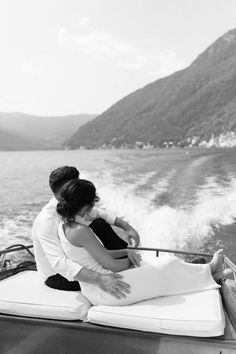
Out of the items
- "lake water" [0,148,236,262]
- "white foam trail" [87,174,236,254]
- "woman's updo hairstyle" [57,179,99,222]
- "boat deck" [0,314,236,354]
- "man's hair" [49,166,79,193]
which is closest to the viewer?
"boat deck" [0,314,236,354]

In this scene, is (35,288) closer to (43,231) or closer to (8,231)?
(43,231)

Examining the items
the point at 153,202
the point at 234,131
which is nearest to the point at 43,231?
the point at 153,202

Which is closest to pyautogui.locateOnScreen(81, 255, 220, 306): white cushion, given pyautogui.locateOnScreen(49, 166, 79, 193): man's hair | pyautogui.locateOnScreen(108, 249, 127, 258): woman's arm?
pyautogui.locateOnScreen(108, 249, 127, 258): woman's arm

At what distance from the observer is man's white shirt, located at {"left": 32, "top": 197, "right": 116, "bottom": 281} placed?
3387mm

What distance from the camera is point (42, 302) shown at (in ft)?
11.3

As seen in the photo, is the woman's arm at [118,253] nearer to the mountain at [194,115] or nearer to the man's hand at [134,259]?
the man's hand at [134,259]

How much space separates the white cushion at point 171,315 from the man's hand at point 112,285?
11 centimetres

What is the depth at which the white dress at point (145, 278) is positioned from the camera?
10.9 feet

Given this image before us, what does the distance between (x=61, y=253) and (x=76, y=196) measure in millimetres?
677

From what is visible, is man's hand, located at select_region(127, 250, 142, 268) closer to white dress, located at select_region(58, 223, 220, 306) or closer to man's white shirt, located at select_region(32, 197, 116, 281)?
white dress, located at select_region(58, 223, 220, 306)

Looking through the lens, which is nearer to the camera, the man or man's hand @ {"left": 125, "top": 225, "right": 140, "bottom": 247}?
the man

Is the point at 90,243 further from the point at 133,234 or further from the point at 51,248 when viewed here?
the point at 133,234

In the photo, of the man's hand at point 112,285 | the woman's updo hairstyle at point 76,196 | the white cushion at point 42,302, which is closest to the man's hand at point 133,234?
the white cushion at point 42,302

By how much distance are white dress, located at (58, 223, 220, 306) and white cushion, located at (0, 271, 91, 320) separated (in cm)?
15
